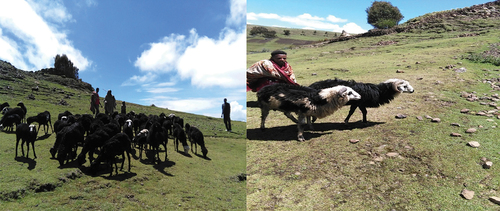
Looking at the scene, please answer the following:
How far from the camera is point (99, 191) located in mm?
5770

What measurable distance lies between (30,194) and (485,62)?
18.2 meters

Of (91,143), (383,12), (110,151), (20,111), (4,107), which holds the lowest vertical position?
(110,151)

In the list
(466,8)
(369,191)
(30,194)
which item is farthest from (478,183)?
(466,8)

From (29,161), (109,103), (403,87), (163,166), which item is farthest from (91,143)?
(403,87)

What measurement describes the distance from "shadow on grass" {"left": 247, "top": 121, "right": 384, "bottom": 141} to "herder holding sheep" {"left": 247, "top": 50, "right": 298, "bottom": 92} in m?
2.68

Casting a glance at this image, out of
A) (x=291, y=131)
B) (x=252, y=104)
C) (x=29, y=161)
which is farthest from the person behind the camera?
(x=252, y=104)

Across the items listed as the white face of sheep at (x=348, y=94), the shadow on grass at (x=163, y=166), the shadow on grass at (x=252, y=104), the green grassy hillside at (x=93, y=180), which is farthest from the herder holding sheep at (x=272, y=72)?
the shadow on grass at (x=163, y=166)

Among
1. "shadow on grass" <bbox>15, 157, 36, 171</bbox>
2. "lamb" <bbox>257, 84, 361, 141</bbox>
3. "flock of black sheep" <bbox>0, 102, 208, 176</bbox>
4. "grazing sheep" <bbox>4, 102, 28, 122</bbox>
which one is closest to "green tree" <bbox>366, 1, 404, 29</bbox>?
"lamb" <bbox>257, 84, 361, 141</bbox>

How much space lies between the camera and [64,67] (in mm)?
10469

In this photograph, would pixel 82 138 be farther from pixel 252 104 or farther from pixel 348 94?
pixel 348 94

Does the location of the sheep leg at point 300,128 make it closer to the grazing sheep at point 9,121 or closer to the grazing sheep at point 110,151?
the grazing sheep at point 110,151

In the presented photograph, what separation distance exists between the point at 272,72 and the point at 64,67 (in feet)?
26.4

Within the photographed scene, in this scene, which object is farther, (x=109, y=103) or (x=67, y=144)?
(x=109, y=103)

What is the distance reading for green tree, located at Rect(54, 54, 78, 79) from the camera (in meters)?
9.80
